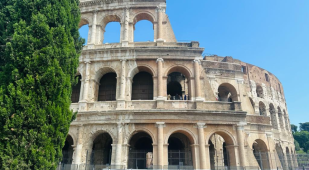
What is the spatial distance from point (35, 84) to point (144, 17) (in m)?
9.59

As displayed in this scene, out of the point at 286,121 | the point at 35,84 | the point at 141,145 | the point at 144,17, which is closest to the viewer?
the point at 35,84

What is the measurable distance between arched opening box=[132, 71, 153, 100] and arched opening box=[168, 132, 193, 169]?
309 centimetres

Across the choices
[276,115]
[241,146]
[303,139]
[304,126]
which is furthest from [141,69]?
[304,126]

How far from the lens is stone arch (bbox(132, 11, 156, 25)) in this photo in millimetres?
14538

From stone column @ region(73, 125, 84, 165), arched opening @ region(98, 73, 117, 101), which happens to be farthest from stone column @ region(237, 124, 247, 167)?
stone column @ region(73, 125, 84, 165)

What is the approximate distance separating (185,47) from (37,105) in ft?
29.5

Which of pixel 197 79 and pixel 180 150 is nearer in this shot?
pixel 197 79

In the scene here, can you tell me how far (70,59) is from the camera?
8219mm

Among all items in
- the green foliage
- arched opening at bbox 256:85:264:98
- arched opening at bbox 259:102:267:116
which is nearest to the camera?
arched opening at bbox 259:102:267:116

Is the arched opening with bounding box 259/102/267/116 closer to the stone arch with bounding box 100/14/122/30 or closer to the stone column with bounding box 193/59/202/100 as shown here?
the stone column with bounding box 193/59/202/100

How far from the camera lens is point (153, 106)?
12.4 metres

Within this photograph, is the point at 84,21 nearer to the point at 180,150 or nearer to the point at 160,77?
the point at 160,77

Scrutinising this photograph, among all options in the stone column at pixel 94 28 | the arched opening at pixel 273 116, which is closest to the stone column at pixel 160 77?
the stone column at pixel 94 28

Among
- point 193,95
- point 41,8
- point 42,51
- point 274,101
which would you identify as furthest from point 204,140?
point 274,101
